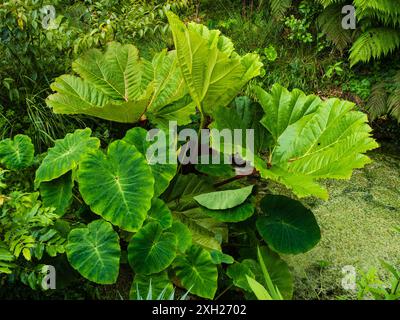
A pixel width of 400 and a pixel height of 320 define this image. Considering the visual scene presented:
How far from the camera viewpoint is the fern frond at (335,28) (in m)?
4.08

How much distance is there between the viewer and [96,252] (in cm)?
214

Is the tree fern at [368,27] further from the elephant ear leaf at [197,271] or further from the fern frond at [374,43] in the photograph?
the elephant ear leaf at [197,271]

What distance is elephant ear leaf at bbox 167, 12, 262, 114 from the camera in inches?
95.5

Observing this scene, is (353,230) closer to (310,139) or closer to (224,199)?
(310,139)

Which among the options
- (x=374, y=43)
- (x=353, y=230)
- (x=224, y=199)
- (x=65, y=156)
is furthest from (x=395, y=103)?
(x=65, y=156)

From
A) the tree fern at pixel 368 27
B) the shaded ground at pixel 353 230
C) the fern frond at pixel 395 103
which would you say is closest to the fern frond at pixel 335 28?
the tree fern at pixel 368 27

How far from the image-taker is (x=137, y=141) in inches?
101

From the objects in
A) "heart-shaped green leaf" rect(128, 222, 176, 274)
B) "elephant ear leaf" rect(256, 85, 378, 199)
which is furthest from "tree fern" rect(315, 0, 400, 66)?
"heart-shaped green leaf" rect(128, 222, 176, 274)

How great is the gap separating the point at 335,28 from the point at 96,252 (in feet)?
9.97
